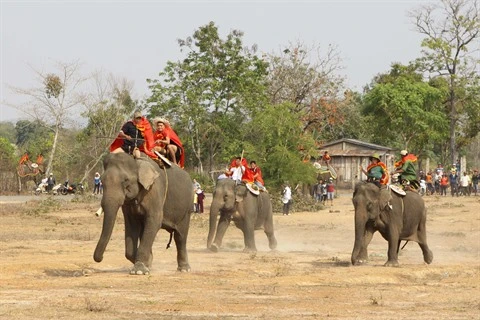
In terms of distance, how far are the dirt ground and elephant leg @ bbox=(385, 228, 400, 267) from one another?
0.94 feet

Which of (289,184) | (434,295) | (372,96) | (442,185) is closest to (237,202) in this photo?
(434,295)

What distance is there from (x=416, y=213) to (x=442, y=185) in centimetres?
3503

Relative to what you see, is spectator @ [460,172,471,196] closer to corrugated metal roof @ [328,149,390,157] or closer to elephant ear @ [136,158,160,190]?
corrugated metal roof @ [328,149,390,157]

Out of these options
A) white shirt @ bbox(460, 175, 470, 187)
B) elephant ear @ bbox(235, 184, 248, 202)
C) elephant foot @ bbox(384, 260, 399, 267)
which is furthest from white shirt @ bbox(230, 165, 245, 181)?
white shirt @ bbox(460, 175, 470, 187)

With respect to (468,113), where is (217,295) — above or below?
below

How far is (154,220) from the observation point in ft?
57.2

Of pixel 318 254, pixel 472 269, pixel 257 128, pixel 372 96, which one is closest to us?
pixel 472 269

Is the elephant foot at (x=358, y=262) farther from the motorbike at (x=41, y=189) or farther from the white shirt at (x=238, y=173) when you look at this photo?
the motorbike at (x=41, y=189)

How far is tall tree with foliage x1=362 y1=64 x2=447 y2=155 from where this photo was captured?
217 ft

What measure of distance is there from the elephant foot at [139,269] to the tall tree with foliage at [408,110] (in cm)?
4987

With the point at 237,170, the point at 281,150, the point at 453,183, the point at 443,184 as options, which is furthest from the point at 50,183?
the point at 237,170

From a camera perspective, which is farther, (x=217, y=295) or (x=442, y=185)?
(x=442, y=185)

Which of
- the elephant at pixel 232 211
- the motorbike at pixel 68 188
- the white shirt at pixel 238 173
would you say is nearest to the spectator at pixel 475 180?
the motorbike at pixel 68 188

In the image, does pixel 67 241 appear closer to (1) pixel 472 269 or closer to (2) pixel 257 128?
(1) pixel 472 269
